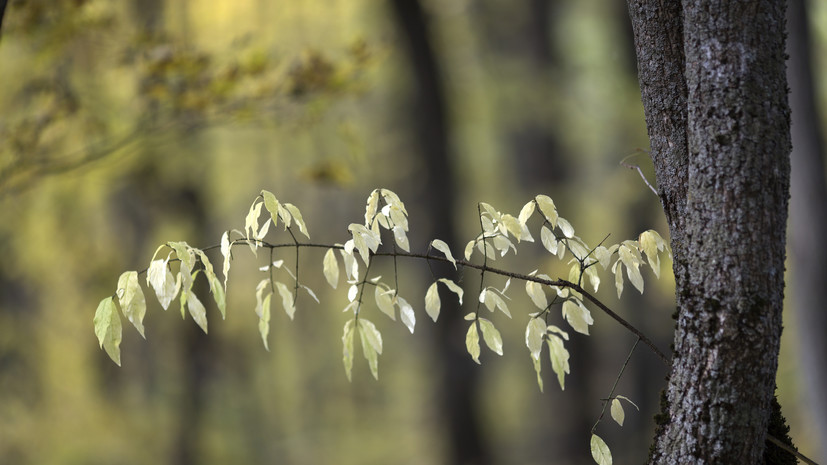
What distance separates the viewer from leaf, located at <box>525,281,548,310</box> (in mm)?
1544

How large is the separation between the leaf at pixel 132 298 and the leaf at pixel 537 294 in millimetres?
789

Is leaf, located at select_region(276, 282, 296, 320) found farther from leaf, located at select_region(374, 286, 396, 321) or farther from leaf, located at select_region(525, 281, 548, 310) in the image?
leaf, located at select_region(525, 281, 548, 310)

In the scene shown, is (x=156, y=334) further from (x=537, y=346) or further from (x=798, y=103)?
(x=537, y=346)

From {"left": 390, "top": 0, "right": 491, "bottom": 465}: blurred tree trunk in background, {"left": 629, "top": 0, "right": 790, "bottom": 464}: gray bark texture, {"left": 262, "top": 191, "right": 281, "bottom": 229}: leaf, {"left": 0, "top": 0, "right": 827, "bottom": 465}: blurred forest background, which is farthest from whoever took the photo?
→ {"left": 390, "top": 0, "right": 491, "bottom": 465}: blurred tree trunk in background

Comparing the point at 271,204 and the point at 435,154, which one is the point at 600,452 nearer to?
the point at 271,204

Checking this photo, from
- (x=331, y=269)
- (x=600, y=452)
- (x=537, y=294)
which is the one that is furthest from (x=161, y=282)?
(x=600, y=452)

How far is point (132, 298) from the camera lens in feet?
4.35

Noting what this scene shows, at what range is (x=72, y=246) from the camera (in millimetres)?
7633

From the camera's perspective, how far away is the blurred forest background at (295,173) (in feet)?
13.0

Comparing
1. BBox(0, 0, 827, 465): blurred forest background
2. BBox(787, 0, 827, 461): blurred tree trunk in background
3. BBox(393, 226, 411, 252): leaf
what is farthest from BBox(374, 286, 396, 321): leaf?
BBox(787, 0, 827, 461): blurred tree trunk in background

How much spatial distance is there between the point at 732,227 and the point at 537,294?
1.49ft

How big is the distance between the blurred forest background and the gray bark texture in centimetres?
287

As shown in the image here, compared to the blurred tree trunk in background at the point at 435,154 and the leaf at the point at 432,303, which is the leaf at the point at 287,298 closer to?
the leaf at the point at 432,303

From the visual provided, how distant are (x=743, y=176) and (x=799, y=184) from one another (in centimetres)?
334
